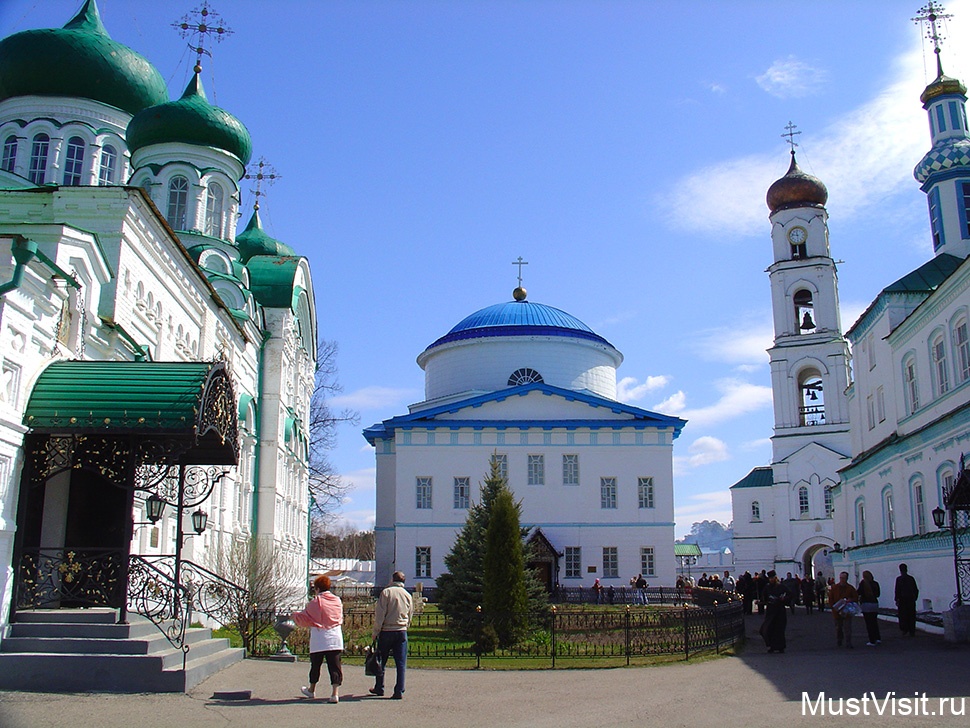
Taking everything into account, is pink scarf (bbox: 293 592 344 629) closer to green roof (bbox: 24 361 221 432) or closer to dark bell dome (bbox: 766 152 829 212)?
green roof (bbox: 24 361 221 432)

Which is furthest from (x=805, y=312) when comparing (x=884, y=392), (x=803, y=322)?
(x=884, y=392)

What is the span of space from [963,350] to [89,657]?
17136mm

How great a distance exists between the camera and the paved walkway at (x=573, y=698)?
841 cm

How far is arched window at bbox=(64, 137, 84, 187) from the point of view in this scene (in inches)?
936

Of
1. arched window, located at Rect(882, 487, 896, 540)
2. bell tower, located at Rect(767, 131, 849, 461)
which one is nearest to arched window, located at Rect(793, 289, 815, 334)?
bell tower, located at Rect(767, 131, 849, 461)

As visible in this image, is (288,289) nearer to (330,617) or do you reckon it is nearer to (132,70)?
(132,70)

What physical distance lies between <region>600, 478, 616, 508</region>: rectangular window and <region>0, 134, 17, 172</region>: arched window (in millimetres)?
24406

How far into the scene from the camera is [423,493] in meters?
37.4

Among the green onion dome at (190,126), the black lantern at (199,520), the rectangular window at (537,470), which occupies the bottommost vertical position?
the black lantern at (199,520)

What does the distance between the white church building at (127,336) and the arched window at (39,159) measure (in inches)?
1.7

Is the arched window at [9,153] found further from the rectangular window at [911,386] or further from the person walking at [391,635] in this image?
the rectangular window at [911,386]

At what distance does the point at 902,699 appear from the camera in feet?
30.7

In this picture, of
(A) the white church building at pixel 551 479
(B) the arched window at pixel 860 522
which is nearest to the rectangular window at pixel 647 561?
(A) the white church building at pixel 551 479

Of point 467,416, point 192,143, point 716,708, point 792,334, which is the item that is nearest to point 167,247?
point 192,143
